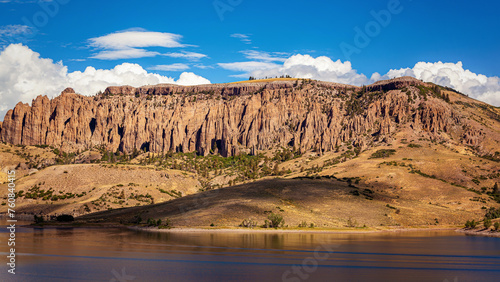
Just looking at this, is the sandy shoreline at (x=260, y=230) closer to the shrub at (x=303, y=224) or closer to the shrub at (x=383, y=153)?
the shrub at (x=303, y=224)

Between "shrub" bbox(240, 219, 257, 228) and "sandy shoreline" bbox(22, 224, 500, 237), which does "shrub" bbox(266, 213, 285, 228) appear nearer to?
"sandy shoreline" bbox(22, 224, 500, 237)

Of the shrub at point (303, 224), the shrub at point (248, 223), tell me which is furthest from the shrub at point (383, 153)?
the shrub at point (248, 223)

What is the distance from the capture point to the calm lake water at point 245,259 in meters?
48.4

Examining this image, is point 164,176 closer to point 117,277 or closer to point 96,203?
point 96,203

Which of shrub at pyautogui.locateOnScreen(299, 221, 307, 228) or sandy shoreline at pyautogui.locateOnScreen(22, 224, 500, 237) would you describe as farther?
shrub at pyautogui.locateOnScreen(299, 221, 307, 228)

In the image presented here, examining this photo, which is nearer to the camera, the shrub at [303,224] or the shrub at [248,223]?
the shrub at [248,223]

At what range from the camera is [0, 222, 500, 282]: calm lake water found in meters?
48.4

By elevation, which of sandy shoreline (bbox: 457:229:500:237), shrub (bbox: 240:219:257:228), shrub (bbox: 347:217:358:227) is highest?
shrub (bbox: 240:219:257:228)

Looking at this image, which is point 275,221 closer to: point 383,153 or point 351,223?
point 351,223

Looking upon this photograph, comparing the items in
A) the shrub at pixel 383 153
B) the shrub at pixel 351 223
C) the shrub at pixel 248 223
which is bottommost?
the shrub at pixel 351 223

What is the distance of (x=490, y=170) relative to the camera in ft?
553

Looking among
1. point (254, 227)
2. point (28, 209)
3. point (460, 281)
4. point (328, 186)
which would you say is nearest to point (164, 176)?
point (28, 209)

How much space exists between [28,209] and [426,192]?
427 ft

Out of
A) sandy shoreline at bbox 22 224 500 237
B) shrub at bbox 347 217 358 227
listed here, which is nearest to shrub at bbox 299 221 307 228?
sandy shoreline at bbox 22 224 500 237
